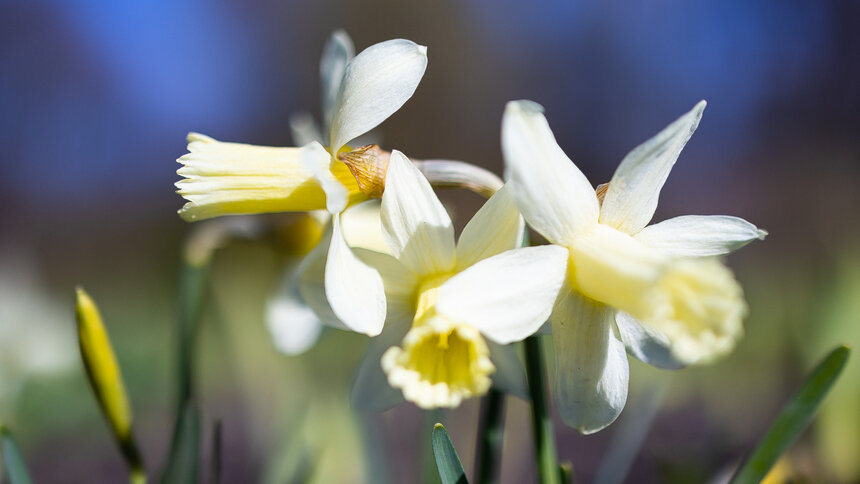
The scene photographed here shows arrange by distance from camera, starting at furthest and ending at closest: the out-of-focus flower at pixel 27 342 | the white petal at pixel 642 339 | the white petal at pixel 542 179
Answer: the out-of-focus flower at pixel 27 342
the white petal at pixel 642 339
the white petal at pixel 542 179

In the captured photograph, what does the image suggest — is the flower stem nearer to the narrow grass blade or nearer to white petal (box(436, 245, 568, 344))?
white petal (box(436, 245, 568, 344))

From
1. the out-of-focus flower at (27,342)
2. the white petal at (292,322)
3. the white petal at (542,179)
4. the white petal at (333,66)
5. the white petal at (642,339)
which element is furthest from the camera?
the out-of-focus flower at (27,342)

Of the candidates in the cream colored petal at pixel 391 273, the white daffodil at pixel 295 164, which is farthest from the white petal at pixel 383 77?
the cream colored petal at pixel 391 273

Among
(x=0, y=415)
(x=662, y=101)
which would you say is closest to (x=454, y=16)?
(x=662, y=101)

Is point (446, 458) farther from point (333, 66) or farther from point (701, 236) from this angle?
point (333, 66)

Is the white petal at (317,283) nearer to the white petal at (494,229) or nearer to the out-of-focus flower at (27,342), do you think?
the white petal at (494,229)

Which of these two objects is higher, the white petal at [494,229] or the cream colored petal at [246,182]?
the cream colored petal at [246,182]

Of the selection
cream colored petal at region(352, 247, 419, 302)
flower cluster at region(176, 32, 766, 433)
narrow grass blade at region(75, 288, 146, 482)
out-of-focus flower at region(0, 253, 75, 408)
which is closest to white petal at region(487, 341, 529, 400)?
flower cluster at region(176, 32, 766, 433)

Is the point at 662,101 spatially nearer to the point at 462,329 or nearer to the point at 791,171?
the point at 791,171
